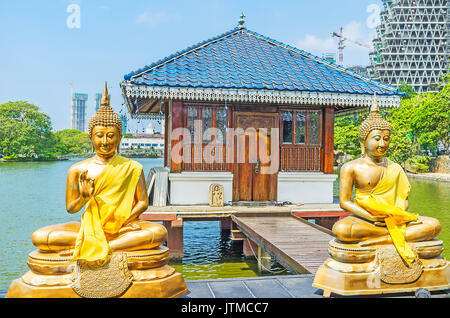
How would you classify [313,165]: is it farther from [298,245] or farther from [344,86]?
[298,245]

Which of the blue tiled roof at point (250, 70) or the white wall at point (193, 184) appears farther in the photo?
the white wall at point (193, 184)

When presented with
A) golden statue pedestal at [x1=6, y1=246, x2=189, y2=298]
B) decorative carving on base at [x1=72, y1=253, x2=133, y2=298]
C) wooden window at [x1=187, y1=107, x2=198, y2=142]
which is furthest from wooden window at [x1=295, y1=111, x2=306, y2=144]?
decorative carving on base at [x1=72, y1=253, x2=133, y2=298]

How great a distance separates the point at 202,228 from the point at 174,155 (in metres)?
4.90

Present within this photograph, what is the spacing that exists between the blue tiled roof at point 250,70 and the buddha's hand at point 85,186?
5.96m

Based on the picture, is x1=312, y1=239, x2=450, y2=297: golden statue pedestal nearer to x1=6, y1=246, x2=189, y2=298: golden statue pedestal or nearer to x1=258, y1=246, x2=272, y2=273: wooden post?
x1=6, y1=246, x2=189, y2=298: golden statue pedestal

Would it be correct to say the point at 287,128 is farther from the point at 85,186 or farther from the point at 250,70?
the point at 85,186

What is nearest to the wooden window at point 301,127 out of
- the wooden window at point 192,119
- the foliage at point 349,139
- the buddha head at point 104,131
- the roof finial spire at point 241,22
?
the wooden window at point 192,119

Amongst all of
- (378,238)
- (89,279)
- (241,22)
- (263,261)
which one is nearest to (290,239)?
(263,261)

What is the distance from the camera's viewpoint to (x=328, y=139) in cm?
1148

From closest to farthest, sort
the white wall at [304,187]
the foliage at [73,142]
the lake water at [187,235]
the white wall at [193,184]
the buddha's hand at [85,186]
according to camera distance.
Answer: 1. the buddha's hand at [85,186]
2. the lake water at [187,235]
3. the white wall at [193,184]
4. the white wall at [304,187]
5. the foliage at [73,142]

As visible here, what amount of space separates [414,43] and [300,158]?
74.8 metres

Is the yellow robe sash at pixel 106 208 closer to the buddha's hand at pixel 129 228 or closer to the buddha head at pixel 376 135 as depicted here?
the buddha's hand at pixel 129 228

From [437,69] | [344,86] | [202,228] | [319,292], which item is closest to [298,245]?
[319,292]

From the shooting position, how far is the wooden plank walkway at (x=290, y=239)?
6660mm
